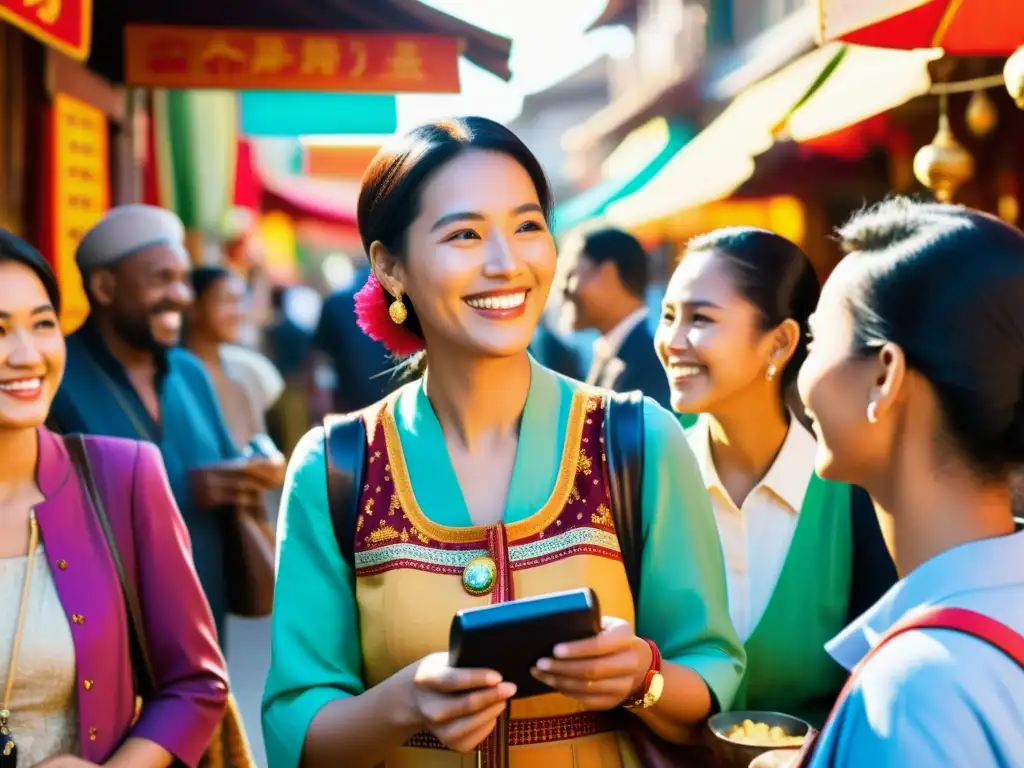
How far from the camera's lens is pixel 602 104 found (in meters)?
40.5

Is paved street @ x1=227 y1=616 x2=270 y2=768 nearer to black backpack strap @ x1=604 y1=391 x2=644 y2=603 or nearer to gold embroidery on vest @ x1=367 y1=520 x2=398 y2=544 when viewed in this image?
gold embroidery on vest @ x1=367 y1=520 x2=398 y2=544

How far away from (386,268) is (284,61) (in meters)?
4.05

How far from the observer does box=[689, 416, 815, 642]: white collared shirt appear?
104 inches

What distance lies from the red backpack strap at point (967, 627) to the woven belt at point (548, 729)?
2.50ft

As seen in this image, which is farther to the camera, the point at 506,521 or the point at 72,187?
the point at 72,187

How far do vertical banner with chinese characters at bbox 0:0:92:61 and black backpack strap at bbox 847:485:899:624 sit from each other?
300 cm

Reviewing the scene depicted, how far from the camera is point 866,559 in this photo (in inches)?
99.7

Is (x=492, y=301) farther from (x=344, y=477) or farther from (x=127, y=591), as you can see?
(x=127, y=591)

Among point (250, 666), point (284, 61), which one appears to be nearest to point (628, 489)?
point (284, 61)

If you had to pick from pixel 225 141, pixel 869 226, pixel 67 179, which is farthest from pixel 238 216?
pixel 869 226

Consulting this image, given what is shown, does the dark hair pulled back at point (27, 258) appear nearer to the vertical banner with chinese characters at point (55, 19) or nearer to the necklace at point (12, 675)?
the necklace at point (12, 675)

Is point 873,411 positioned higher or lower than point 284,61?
lower

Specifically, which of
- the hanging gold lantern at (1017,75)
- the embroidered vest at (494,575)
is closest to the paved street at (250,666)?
the embroidered vest at (494,575)

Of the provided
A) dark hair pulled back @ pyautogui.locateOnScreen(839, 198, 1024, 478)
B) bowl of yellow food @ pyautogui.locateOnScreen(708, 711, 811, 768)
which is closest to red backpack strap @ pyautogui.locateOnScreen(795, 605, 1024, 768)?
dark hair pulled back @ pyautogui.locateOnScreen(839, 198, 1024, 478)
